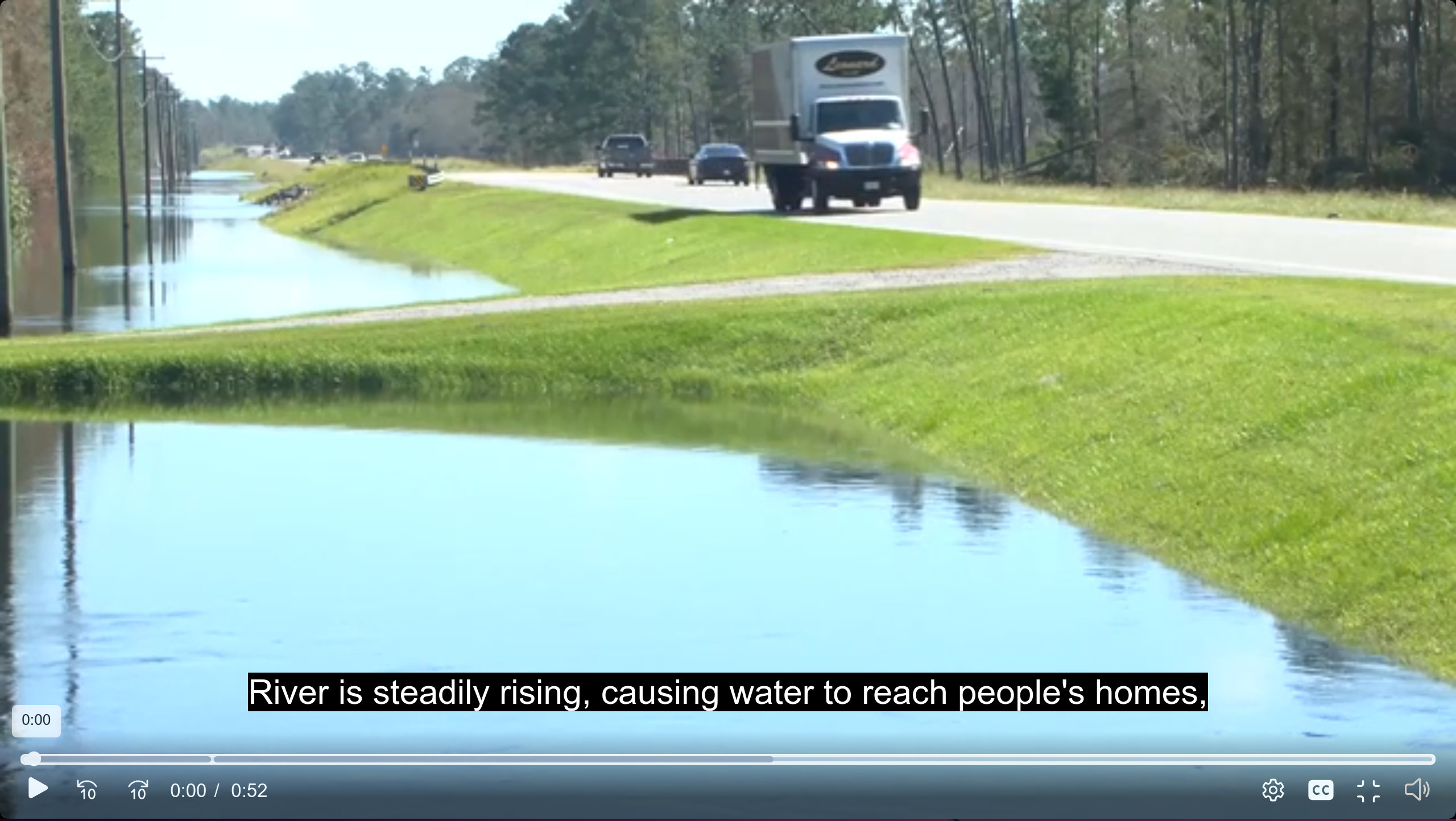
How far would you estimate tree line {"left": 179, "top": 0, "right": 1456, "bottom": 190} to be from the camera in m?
84.9

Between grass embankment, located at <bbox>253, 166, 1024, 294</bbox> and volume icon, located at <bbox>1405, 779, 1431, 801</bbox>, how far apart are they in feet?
86.9

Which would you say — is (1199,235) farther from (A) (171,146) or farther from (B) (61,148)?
(A) (171,146)

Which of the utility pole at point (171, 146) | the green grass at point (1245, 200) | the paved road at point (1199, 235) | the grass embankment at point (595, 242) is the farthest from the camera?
the utility pole at point (171, 146)

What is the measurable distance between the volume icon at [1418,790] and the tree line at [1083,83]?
66.1 meters

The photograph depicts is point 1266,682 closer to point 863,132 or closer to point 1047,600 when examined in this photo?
point 1047,600

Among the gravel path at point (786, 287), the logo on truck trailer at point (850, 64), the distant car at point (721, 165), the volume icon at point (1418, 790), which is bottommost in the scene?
the volume icon at point (1418, 790)

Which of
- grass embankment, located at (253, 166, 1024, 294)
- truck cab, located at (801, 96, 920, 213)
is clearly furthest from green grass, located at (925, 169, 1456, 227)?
grass embankment, located at (253, 166, 1024, 294)

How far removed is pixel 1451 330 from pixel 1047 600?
691 cm

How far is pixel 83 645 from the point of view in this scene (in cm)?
1333

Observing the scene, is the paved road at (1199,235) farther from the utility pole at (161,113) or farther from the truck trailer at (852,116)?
the utility pole at (161,113)

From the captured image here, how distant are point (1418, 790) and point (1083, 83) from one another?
11508 centimetres

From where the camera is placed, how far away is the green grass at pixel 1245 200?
155 feet

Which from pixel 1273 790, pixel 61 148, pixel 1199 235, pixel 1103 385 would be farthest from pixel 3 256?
pixel 1273 790

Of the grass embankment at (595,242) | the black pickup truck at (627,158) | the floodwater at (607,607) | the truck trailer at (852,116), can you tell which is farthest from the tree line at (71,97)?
the floodwater at (607,607)
